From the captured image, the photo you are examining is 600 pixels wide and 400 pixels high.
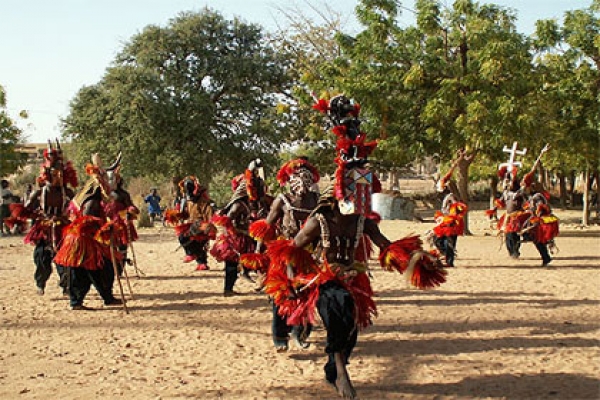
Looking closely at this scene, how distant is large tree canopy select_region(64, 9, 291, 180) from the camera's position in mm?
29891

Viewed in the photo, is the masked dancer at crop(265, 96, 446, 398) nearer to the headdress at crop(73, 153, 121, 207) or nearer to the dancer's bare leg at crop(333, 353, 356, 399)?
the dancer's bare leg at crop(333, 353, 356, 399)

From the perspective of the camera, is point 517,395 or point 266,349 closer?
point 517,395

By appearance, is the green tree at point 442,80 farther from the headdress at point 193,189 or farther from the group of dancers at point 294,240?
the group of dancers at point 294,240

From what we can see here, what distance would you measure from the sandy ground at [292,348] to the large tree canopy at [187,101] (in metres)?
19.0

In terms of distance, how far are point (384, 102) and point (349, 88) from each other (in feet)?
3.94

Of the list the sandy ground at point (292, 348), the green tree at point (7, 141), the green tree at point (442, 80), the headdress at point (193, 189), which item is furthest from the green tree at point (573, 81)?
the green tree at point (7, 141)

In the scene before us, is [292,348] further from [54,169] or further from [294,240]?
[54,169]

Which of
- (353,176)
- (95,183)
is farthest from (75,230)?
(353,176)

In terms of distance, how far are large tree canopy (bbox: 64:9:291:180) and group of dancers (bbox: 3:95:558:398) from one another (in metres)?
19.2

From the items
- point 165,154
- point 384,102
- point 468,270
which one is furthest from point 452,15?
point 165,154

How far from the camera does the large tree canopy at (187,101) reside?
29891 millimetres

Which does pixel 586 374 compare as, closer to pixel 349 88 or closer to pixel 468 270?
pixel 468 270

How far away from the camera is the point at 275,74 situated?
106 feet

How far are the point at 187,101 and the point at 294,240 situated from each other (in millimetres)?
26249
